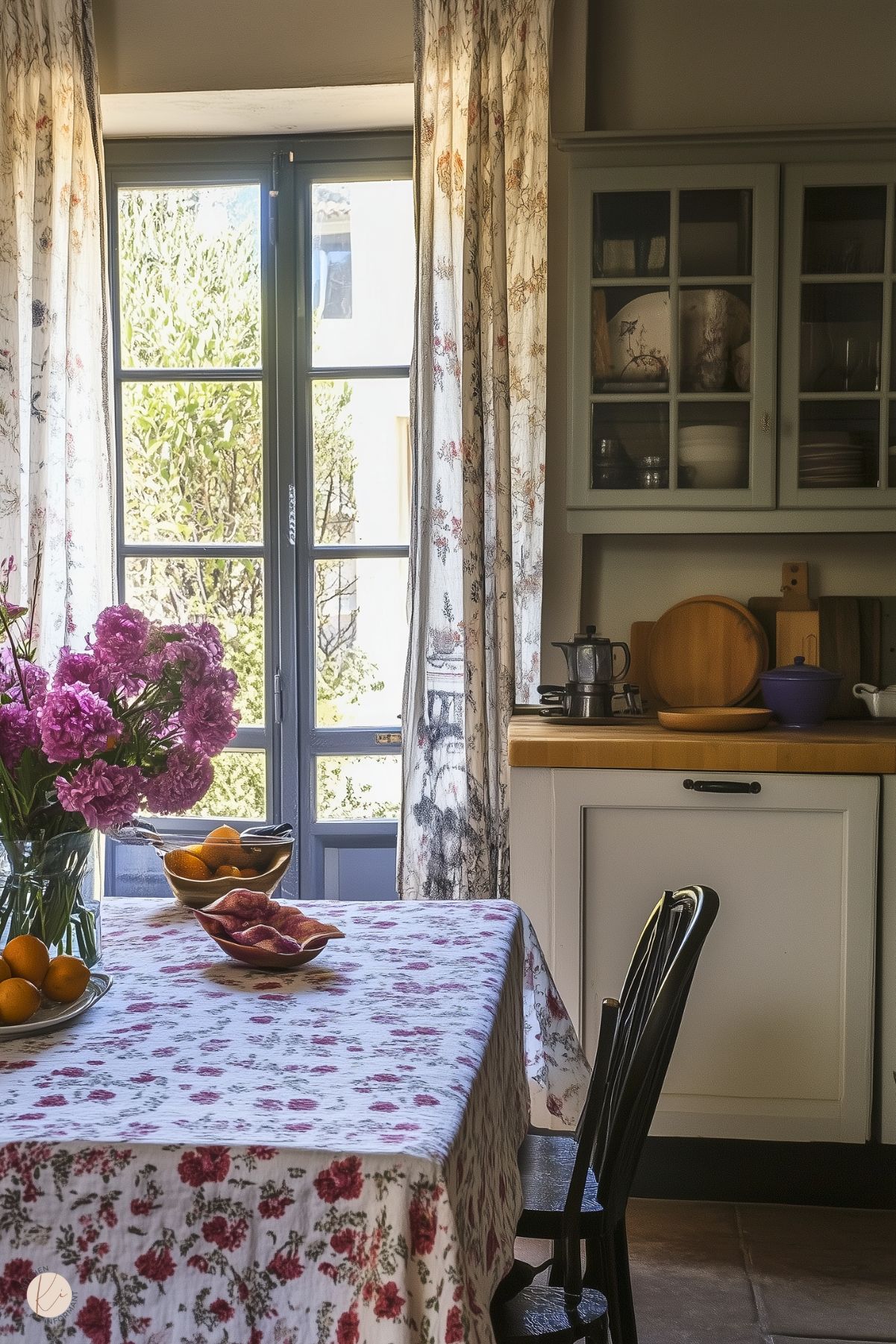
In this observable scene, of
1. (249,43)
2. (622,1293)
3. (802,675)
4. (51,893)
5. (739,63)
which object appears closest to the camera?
(51,893)

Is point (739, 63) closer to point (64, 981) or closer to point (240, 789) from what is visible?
point (240, 789)

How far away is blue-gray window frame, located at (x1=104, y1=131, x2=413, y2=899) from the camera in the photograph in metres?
3.40

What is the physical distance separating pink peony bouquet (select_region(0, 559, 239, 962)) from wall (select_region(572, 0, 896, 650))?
1.80 metres

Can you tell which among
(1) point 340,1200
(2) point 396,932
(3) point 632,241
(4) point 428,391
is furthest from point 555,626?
(1) point 340,1200

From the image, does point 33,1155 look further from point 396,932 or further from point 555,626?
point 555,626

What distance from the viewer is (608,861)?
2.61m

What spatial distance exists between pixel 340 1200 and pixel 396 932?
796 millimetres

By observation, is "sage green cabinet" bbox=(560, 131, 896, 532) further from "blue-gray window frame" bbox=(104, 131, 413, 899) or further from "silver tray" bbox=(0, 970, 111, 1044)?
"silver tray" bbox=(0, 970, 111, 1044)

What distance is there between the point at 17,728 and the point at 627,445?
1863 millimetres

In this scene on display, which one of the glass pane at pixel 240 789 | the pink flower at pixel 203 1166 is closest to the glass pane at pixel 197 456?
the glass pane at pixel 240 789

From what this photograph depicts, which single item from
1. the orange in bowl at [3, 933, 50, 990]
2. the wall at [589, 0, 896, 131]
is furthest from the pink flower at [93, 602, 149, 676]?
the wall at [589, 0, 896, 131]

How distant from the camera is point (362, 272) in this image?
3396 mm

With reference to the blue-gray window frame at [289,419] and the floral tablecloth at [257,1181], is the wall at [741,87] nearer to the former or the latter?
the blue-gray window frame at [289,419]

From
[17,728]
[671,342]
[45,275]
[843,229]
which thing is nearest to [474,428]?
[671,342]
